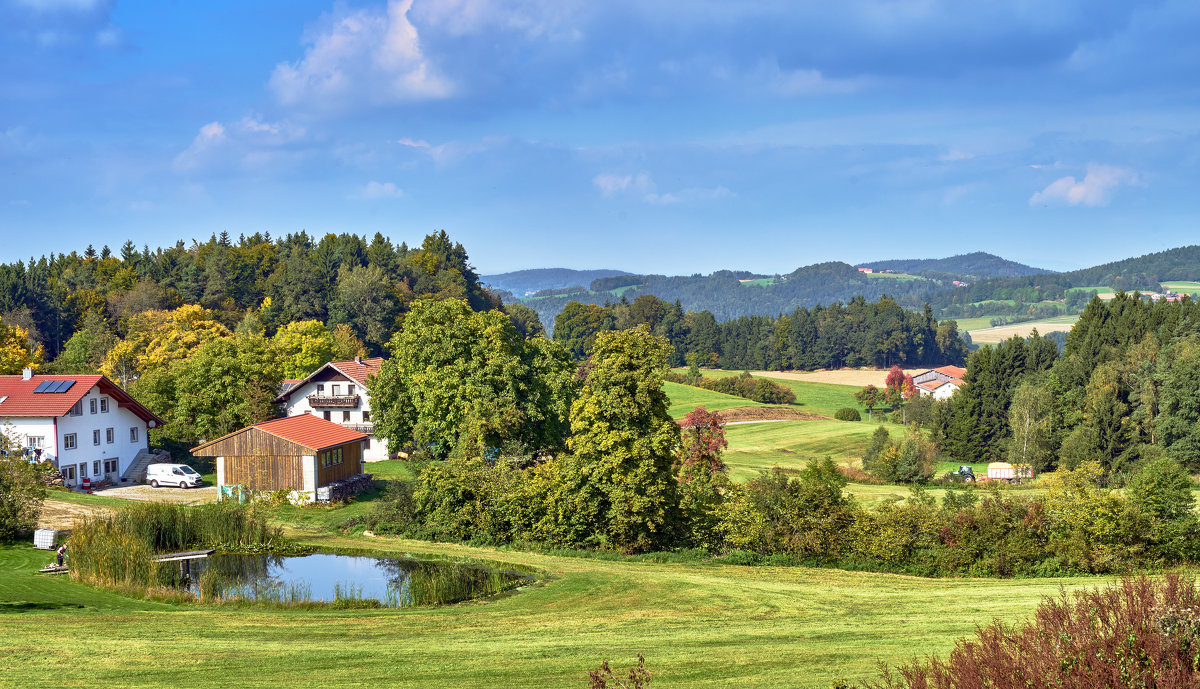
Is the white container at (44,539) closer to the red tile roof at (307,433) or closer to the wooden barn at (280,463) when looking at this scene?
the wooden barn at (280,463)

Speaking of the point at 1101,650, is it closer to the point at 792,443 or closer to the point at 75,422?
the point at 75,422

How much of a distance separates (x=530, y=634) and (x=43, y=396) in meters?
43.4

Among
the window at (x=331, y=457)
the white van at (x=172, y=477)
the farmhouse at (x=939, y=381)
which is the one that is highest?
the window at (x=331, y=457)

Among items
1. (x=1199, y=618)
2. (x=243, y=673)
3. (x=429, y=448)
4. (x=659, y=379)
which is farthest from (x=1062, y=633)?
(x=429, y=448)

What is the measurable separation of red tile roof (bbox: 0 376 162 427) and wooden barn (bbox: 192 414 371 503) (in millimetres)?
8213

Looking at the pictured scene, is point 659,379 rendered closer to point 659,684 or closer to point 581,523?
point 581,523

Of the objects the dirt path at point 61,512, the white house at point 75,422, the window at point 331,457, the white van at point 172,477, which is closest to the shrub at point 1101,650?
the dirt path at point 61,512

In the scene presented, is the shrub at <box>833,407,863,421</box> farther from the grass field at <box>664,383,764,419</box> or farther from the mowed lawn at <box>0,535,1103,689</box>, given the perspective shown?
the mowed lawn at <box>0,535,1103,689</box>

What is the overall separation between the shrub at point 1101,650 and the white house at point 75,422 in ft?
167

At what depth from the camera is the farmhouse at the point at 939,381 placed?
144788 mm

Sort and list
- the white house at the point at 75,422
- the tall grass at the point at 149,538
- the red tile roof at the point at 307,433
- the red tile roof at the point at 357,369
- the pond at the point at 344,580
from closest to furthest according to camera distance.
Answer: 1. the pond at the point at 344,580
2. the tall grass at the point at 149,538
3. the red tile roof at the point at 307,433
4. the white house at the point at 75,422
5. the red tile roof at the point at 357,369

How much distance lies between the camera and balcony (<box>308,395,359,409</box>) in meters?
69.1

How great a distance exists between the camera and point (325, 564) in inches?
1272

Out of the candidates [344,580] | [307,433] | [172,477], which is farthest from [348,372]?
[344,580]
